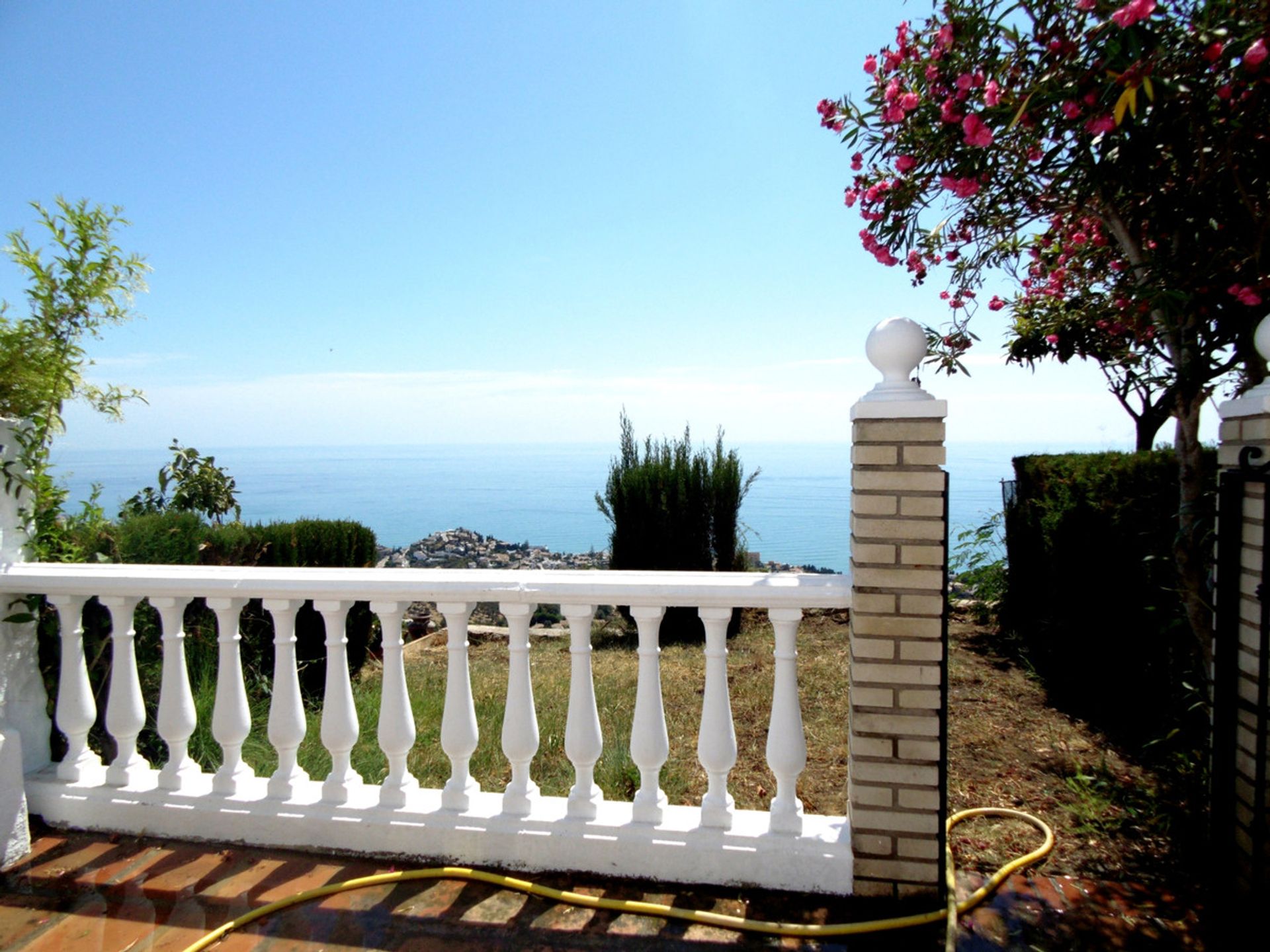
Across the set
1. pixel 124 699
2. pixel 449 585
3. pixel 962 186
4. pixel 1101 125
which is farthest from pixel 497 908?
pixel 1101 125

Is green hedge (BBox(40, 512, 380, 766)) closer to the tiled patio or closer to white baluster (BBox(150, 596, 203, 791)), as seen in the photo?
white baluster (BBox(150, 596, 203, 791))

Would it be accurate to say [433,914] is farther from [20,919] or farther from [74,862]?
[74,862]

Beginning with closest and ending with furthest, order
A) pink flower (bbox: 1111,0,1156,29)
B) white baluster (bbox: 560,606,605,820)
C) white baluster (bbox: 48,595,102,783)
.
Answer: pink flower (bbox: 1111,0,1156,29)
white baluster (bbox: 560,606,605,820)
white baluster (bbox: 48,595,102,783)

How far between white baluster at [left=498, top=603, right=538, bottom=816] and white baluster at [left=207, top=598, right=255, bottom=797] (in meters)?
1.00

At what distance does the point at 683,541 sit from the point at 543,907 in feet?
18.6

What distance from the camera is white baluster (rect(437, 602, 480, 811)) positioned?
2492 millimetres

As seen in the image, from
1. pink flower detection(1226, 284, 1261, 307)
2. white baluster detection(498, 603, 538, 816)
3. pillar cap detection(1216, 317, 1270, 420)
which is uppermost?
pink flower detection(1226, 284, 1261, 307)

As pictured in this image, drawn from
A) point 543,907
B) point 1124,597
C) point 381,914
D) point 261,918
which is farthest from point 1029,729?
point 261,918

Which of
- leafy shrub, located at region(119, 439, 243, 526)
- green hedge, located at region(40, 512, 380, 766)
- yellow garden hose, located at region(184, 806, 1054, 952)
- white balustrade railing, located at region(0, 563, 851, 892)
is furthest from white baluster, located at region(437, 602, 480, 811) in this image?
leafy shrub, located at region(119, 439, 243, 526)

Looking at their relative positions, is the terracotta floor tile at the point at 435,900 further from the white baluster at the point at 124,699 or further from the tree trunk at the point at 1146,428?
the tree trunk at the point at 1146,428

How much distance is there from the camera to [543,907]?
7.41ft

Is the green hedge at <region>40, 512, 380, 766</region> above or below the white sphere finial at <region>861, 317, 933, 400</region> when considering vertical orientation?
below

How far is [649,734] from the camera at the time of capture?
2.43 meters

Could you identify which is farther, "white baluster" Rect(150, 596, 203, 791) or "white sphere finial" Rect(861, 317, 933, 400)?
"white baluster" Rect(150, 596, 203, 791)
